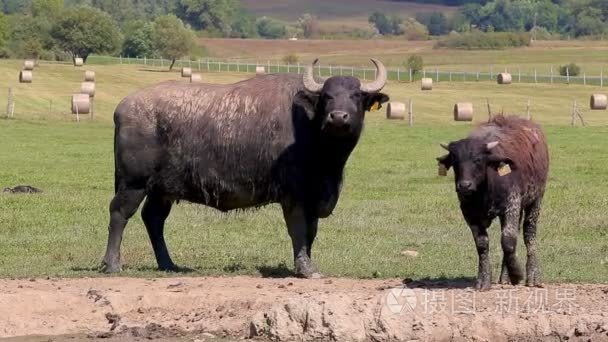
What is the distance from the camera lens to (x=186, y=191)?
52.9ft

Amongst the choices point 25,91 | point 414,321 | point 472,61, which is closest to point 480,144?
point 414,321

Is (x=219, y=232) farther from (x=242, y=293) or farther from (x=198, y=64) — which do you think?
(x=198, y=64)

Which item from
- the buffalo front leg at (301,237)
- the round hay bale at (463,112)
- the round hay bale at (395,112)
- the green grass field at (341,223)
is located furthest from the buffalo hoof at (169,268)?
the round hay bale at (463,112)

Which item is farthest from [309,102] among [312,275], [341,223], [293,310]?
[341,223]

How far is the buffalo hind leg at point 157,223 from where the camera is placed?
16422 mm

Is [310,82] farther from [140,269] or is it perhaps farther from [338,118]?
[140,269]

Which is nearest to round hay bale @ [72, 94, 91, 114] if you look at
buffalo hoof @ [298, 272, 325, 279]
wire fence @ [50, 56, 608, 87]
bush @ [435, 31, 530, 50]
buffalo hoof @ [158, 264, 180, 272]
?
wire fence @ [50, 56, 608, 87]

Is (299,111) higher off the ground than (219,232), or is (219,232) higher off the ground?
(299,111)

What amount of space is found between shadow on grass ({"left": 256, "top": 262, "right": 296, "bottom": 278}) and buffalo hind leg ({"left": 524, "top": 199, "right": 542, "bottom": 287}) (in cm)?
277

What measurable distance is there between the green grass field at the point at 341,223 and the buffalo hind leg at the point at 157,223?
0.31 meters

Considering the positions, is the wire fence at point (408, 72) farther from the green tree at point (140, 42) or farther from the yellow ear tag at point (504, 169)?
the yellow ear tag at point (504, 169)

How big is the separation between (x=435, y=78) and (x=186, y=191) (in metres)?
80.3

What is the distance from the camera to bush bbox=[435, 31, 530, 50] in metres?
148

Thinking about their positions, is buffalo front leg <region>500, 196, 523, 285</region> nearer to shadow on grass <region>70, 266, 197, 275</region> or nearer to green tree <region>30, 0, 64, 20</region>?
shadow on grass <region>70, 266, 197, 275</region>
